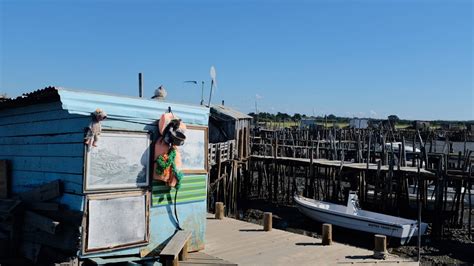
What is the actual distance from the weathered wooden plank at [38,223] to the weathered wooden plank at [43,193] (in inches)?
10.6

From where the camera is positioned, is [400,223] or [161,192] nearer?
[161,192]

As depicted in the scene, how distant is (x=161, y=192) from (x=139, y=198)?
1.73 feet

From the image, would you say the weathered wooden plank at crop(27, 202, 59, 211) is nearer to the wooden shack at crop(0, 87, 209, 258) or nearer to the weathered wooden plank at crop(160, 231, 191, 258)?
the wooden shack at crop(0, 87, 209, 258)

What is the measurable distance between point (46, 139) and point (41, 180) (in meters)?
0.74

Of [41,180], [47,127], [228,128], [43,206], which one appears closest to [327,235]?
[43,206]

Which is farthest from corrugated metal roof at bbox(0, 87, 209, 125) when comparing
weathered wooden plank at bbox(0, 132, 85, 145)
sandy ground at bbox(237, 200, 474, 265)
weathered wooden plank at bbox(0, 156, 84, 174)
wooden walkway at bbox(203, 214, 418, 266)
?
sandy ground at bbox(237, 200, 474, 265)

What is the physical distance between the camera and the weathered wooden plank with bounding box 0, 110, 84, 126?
7.33 meters

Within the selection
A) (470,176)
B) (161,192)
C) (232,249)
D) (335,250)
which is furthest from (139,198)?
(470,176)

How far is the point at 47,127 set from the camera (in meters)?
7.68

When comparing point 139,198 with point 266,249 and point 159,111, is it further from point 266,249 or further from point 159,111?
point 266,249

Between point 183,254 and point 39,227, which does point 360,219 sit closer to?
point 183,254

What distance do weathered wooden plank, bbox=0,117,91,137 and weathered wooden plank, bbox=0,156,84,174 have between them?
1.46 ft

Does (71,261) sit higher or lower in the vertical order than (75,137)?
lower

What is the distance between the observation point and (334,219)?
18.6 metres
